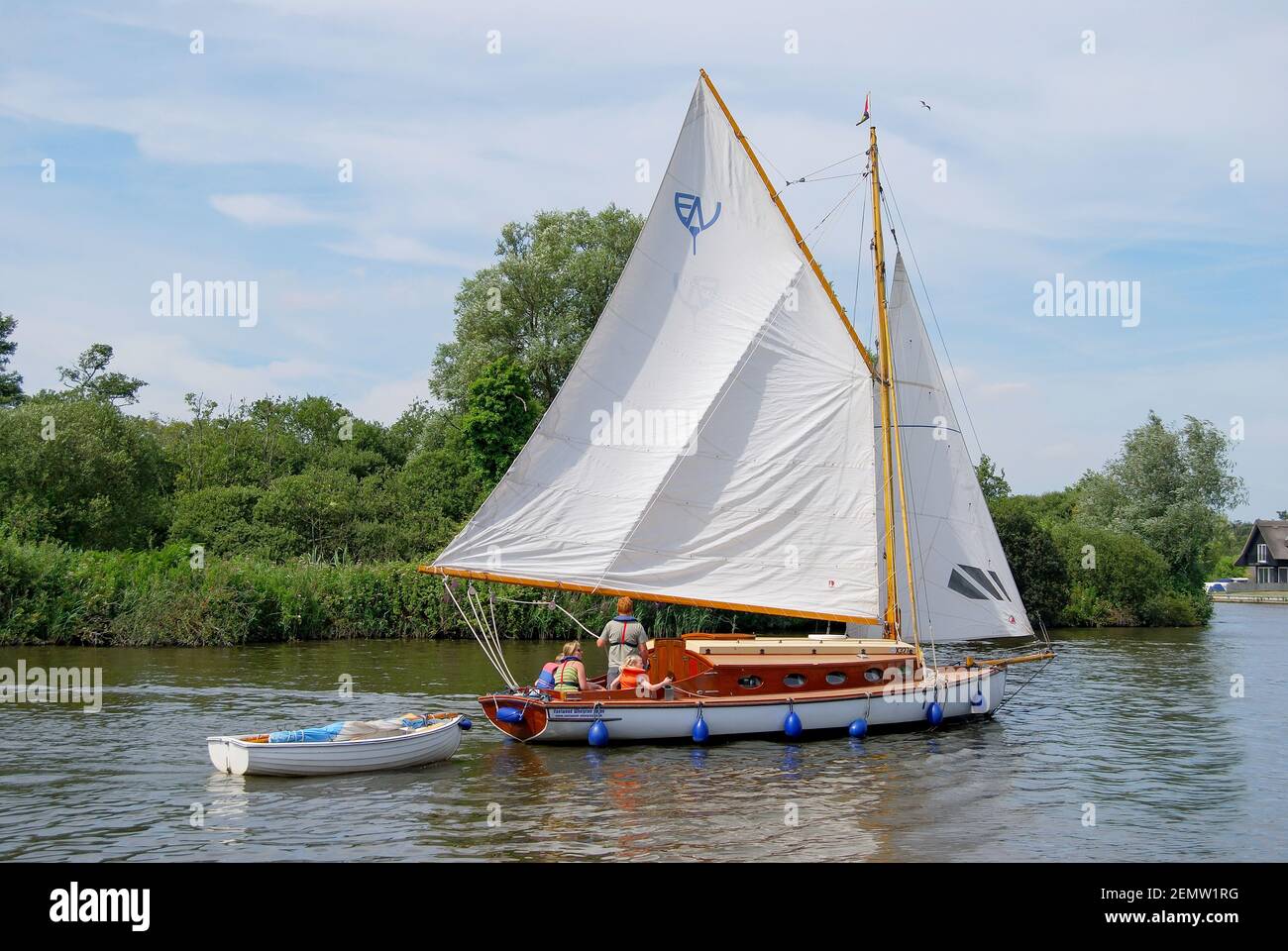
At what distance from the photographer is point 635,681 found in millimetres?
25750

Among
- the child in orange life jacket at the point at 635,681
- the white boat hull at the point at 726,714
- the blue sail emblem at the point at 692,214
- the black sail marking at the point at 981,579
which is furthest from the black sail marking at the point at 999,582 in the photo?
the blue sail emblem at the point at 692,214

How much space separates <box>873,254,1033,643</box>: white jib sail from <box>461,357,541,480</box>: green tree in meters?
37.6

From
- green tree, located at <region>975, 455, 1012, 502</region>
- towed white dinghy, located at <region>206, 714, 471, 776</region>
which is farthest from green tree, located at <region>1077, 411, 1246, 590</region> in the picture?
towed white dinghy, located at <region>206, 714, 471, 776</region>

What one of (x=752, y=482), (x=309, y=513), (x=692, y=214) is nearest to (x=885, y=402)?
(x=752, y=482)

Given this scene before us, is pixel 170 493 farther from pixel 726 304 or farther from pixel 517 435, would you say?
pixel 726 304

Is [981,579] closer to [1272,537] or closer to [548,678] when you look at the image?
[548,678]

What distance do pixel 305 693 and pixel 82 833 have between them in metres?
13.9

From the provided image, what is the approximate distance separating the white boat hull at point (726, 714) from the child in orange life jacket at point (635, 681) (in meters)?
0.48

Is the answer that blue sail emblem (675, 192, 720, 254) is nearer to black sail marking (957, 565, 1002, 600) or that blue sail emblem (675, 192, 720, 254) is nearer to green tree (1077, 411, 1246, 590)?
black sail marking (957, 565, 1002, 600)

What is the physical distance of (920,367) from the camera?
95.8ft

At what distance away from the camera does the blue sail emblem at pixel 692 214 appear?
27734 mm

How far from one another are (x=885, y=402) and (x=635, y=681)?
9256mm

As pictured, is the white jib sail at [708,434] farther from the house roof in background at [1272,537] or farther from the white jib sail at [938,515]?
the house roof in background at [1272,537]
